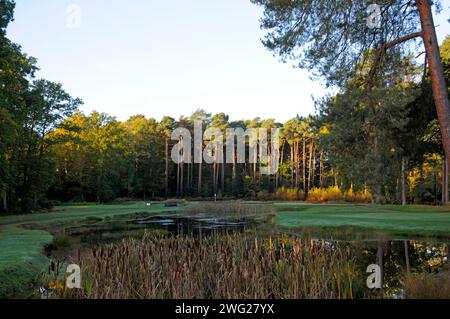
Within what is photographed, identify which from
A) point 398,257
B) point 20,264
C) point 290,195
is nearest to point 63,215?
point 20,264

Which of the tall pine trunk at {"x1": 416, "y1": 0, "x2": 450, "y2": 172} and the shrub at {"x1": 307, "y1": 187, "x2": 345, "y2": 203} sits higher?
the tall pine trunk at {"x1": 416, "y1": 0, "x2": 450, "y2": 172}

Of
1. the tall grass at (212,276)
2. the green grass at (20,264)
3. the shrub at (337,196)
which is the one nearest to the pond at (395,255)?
the tall grass at (212,276)

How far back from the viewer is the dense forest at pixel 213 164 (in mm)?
9938

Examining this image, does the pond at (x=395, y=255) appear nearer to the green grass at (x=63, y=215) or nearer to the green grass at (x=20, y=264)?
the green grass at (x=20, y=264)

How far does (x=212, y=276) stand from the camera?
6492mm

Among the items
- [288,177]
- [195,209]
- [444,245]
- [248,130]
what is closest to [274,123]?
[248,130]

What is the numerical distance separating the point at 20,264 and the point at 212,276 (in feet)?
15.9

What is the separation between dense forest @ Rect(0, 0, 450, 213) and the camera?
994cm

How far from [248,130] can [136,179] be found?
19345mm

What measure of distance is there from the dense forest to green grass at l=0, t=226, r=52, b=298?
24.5 feet

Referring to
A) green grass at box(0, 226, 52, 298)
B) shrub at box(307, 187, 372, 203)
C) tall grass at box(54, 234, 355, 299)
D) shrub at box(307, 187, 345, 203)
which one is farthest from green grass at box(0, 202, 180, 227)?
shrub at box(307, 187, 372, 203)

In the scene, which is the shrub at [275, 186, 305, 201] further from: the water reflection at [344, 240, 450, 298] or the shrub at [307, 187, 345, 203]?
the water reflection at [344, 240, 450, 298]

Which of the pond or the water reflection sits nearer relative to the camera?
the water reflection

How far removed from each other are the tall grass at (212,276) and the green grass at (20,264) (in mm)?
1657
